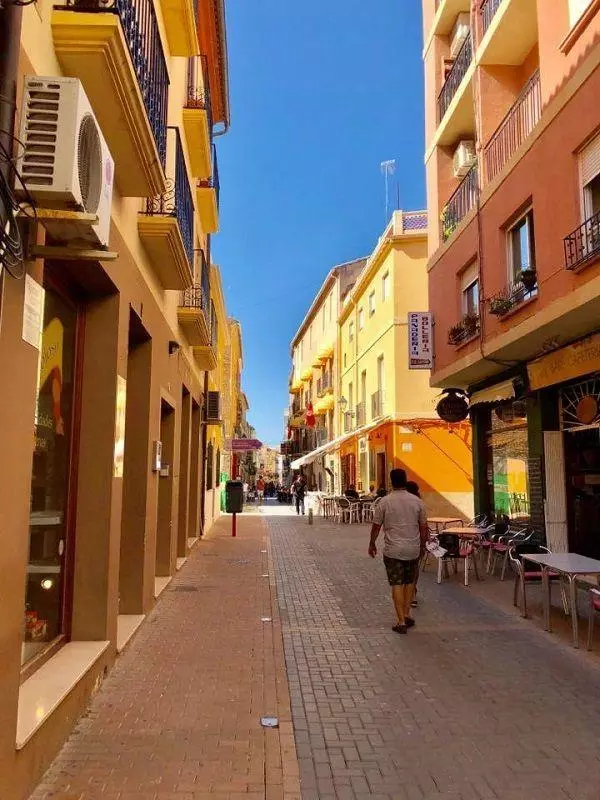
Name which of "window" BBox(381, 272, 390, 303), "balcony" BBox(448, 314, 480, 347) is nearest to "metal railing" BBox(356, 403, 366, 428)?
"window" BBox(381, 272, 390, 303)

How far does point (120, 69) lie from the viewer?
4207 mm

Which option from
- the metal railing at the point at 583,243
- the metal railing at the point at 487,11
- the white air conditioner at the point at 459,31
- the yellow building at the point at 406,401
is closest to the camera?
the metal railing at the point at 583,243

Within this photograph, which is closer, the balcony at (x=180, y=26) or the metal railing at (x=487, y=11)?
the balcony at (x=180, y=26)

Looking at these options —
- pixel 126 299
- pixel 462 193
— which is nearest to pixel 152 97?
pixel 126 299

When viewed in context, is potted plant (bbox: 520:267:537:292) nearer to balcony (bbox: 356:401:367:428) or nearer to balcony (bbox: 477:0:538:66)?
balcony (bbox: 477:0:538:66)

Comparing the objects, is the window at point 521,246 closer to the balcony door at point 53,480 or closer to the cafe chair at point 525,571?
the cafe chair at point 525,571

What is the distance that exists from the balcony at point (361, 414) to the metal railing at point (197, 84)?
17.1 metres

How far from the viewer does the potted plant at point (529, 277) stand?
9.53 metres

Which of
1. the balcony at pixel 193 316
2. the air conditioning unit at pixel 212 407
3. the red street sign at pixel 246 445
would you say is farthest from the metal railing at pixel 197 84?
the red street sign at pixel 246 445

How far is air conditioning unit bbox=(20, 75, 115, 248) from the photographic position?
311 cm

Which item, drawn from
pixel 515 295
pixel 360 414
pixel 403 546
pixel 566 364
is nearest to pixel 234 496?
pixel 515 295

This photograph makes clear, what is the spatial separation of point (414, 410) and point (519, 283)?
13.0 meters

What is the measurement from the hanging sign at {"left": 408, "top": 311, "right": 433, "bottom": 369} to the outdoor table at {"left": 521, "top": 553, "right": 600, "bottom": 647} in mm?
7651

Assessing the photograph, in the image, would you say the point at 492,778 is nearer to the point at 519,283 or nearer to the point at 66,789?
the point at 66,789
